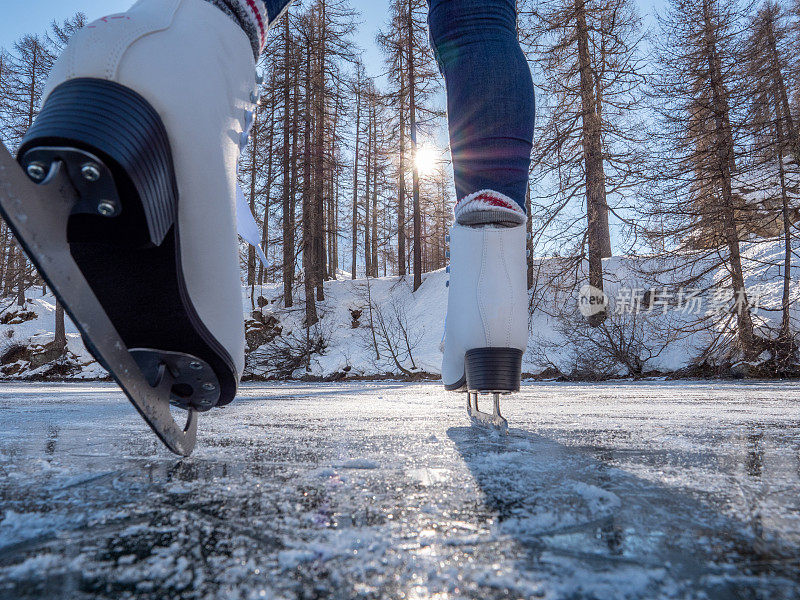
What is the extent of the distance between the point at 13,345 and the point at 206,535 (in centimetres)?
1428

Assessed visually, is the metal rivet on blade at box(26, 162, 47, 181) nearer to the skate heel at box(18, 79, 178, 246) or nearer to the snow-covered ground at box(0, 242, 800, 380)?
the skate heel at box(18, 79, 178, 246)

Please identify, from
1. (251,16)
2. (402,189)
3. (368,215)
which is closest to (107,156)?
(251,16)

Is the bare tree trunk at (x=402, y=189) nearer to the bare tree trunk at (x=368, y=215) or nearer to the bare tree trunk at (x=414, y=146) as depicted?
the bare tree trunk at (x=414, y=146)

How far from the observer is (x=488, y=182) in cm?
106

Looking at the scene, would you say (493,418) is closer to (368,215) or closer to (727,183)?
(727,183)

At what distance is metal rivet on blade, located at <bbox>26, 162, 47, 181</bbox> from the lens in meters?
0.52

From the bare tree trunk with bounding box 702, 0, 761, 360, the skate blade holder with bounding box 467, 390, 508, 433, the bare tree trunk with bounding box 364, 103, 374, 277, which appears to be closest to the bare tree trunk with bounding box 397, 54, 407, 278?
the bare tree trunk with bounding box 364, 103, 374, 277

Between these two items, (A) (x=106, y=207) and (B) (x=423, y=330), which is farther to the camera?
(B) (x=423, y=330)

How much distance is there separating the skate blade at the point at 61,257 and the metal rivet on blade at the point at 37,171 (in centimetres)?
1

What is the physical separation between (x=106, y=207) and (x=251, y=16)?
1.49 ft

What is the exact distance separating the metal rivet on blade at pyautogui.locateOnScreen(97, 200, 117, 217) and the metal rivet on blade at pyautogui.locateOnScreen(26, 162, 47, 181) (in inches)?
2.3

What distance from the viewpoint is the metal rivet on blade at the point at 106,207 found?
0.55 meters

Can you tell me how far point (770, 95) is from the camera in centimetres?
930

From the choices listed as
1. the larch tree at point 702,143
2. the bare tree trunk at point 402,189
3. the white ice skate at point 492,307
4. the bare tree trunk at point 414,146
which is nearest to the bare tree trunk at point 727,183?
the larch tree at point 702,143
